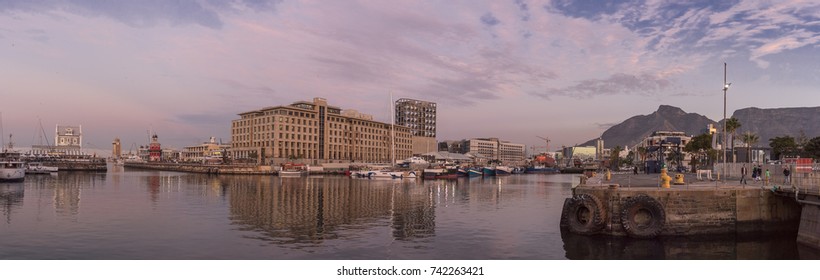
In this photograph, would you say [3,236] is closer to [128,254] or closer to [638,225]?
[128,254]

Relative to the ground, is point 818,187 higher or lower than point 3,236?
higher

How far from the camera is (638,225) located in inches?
1460

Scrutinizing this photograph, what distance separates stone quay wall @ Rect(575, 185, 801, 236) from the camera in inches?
1484

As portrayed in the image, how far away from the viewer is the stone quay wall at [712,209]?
37.7 m

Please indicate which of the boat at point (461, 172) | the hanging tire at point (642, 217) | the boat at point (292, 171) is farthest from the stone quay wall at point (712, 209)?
the boat at point (292, 171)

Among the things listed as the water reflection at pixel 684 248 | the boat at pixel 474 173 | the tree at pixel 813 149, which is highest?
the tree at pixel 813 149

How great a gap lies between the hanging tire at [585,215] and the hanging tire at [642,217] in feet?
5.35

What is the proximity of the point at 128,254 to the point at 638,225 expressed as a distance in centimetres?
3445

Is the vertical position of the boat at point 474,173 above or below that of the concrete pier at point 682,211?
below

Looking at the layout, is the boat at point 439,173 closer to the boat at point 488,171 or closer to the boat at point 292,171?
the boat at point 488,171

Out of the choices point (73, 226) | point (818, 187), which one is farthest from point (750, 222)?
point (73, 226)

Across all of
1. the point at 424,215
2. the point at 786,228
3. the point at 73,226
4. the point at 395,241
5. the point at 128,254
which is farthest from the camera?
the point at 424,215

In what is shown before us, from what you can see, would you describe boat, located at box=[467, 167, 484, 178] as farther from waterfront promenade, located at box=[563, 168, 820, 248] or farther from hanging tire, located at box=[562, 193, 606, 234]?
waterfront promenade, located at box=[563, 168, 820, 248]

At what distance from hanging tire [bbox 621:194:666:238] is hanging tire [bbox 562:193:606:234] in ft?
5.35
